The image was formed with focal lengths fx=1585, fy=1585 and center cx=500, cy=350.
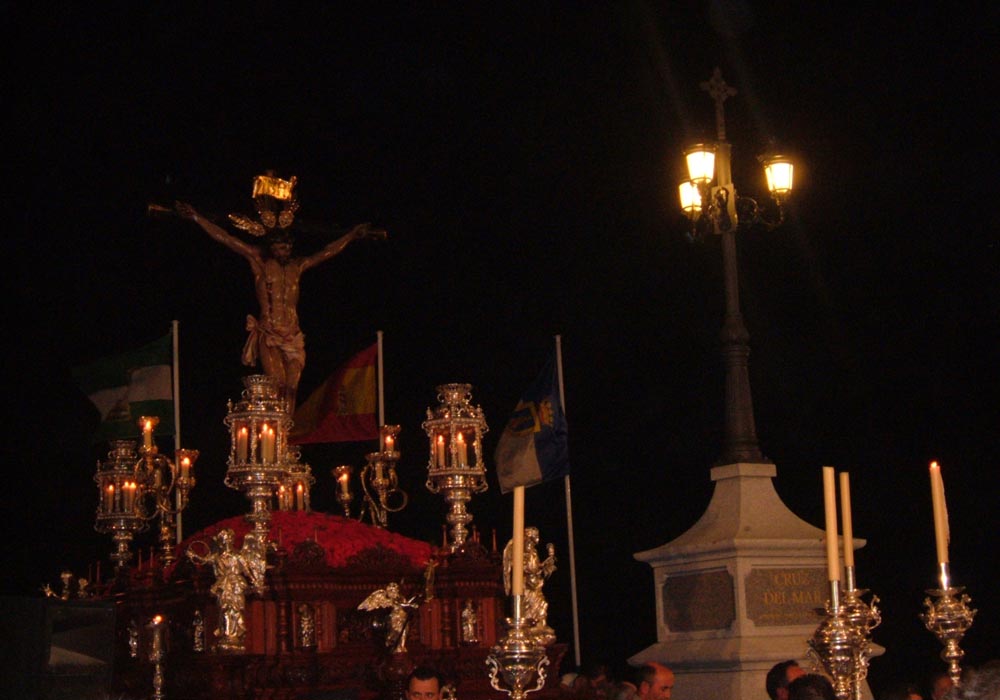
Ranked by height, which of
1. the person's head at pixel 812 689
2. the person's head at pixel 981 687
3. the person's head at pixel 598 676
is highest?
the person's head at pixel 981 687

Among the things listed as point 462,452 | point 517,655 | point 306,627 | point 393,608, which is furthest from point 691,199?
point 517,655

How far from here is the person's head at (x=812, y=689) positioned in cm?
796

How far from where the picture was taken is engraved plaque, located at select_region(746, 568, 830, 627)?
15016 mm

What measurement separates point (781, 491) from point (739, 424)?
326 inches

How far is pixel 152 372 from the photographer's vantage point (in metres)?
21.1

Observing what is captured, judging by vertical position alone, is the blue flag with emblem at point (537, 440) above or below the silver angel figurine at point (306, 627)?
above

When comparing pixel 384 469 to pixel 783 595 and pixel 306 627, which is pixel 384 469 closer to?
pixel 306 627

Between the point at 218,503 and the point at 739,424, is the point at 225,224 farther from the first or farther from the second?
the point at 739,424

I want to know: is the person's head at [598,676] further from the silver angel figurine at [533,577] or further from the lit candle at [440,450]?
the lit candle at [440,450]

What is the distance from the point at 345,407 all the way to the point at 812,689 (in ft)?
44.3

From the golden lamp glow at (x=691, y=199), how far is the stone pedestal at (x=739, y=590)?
2.60m

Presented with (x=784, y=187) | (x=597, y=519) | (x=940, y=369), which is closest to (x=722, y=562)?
(x=784, y=187)

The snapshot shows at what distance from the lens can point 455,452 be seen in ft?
56.7

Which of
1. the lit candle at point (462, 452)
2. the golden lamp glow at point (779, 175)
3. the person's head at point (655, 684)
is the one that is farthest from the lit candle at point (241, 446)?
the golden lamp glow at point (779, 175)
